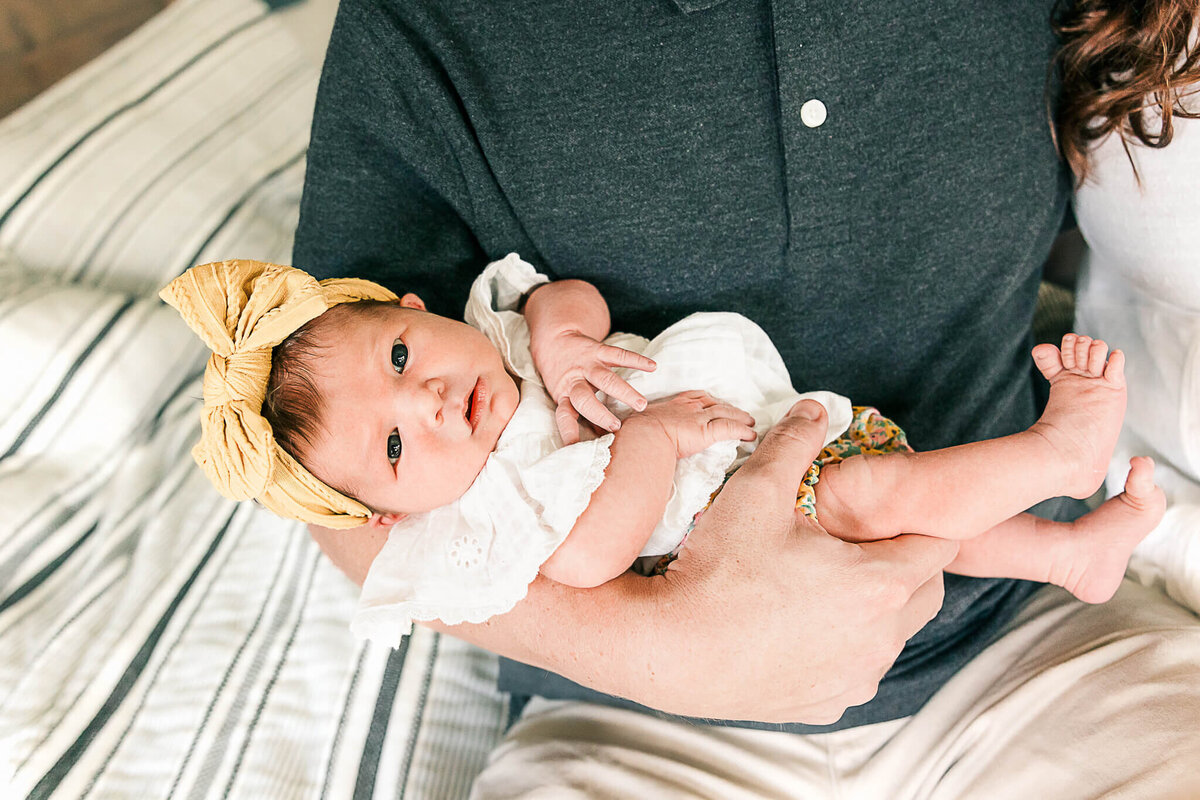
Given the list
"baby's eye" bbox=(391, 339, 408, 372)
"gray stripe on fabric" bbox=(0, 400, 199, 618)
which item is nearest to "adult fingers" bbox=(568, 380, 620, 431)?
"baby's eye" bbox=(391, 339, 408, 372)

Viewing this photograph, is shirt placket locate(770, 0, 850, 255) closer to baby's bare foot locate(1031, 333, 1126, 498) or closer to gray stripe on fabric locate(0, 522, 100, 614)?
baby's bare foot locate(1031, 333, 1126, 498)

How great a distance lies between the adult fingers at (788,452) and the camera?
34.9 inches

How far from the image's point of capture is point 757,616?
87cm

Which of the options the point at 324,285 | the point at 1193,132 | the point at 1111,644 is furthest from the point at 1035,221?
the point at 324,285

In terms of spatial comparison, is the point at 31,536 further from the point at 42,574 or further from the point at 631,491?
the point at 631,491

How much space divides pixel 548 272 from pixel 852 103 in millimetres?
480

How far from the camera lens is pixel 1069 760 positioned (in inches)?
35.8

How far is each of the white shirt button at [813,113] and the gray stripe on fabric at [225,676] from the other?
1050mm

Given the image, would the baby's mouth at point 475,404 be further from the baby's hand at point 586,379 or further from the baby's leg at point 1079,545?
the baby's leg at point 1079,545

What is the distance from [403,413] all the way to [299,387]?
133 millimetres

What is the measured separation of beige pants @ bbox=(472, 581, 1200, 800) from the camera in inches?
35.1

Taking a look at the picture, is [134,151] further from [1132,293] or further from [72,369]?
[1132,293]

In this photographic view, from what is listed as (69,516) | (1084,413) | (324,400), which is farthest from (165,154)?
(1084,413)

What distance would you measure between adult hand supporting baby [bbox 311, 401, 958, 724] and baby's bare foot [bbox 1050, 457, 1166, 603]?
0.20m
